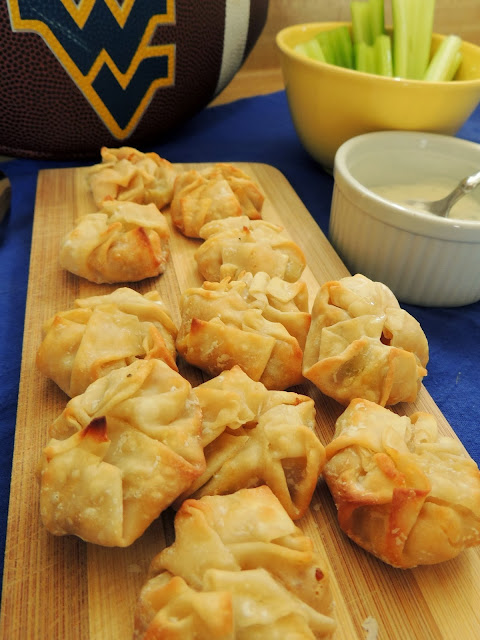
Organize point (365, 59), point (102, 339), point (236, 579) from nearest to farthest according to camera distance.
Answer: point (236, 579) → point (102, 339) → point (365, 59)

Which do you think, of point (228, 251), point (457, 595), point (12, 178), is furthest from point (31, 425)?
point (12, 178)

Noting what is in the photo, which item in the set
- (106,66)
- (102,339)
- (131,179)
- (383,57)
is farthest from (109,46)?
(102,339)

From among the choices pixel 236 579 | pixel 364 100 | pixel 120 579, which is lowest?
Result: pixel 120 579

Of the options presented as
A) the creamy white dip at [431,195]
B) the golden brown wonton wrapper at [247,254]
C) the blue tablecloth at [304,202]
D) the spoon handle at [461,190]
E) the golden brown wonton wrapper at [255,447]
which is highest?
the spoon handle at [461,190]

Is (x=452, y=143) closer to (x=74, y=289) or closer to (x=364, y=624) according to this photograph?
(x=74, y=289)

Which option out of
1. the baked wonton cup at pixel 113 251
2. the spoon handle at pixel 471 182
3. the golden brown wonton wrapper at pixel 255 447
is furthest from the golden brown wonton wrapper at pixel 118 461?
the spoon handle at pixel 471 182

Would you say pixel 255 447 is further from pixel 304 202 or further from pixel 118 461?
pixel 304 202

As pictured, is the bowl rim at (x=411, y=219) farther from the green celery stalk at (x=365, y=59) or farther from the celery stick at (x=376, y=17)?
the celery stick at (x=376, y=17)
